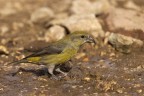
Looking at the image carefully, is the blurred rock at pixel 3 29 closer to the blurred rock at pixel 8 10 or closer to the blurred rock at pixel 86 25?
the blurred rock at pixel 8 10

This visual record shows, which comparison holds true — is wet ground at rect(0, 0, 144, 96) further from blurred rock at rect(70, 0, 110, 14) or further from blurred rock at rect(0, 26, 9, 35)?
blurred rock at rect(70, 0, 110, 14)

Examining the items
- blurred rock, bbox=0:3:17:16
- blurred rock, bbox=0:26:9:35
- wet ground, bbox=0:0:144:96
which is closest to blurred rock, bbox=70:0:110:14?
wet ground, bbox=0:0:144:96

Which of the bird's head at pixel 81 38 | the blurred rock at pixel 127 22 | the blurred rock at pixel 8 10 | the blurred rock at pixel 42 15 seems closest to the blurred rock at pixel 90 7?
the blurred rock at pixel 127 22

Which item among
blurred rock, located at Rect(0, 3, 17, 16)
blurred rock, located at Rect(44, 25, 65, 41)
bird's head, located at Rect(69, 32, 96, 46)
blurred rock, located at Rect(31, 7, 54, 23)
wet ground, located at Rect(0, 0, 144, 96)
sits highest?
blurred rock, located at Rect(0, 3, 17, 16)

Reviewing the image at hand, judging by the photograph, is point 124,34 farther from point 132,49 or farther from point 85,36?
point 85,36

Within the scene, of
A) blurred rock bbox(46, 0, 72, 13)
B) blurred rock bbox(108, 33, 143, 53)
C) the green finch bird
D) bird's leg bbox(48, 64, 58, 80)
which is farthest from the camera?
blurred rock bbox(46, 0, 72, 13)

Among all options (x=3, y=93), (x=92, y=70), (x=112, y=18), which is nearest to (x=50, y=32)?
(x=112, y=18)
